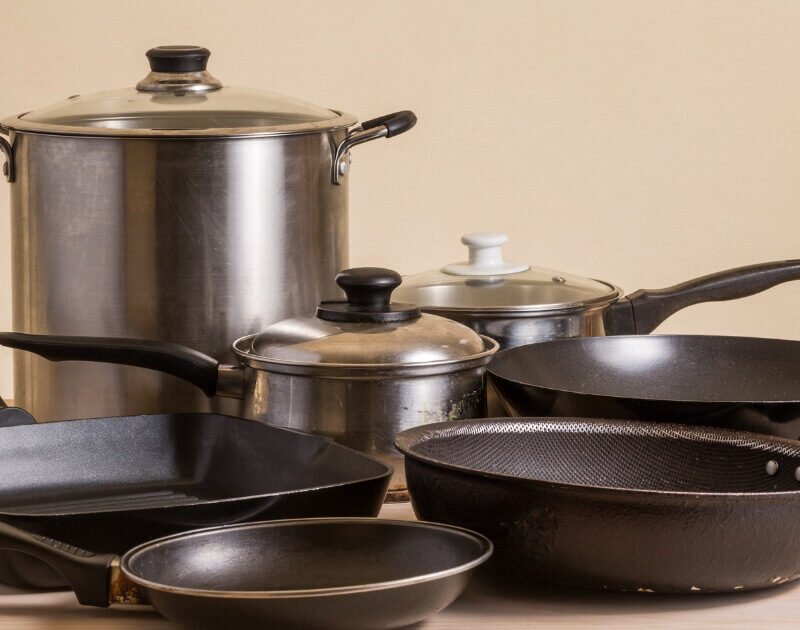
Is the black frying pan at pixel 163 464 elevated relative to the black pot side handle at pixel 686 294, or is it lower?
lower

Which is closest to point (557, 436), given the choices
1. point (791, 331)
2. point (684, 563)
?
point (684, 563)

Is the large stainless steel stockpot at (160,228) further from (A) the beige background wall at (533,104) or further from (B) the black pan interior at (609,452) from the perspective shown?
(A) the beige background wall at (533,104)

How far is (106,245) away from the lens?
3.38 feet

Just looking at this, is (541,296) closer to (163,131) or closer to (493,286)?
(493,286)

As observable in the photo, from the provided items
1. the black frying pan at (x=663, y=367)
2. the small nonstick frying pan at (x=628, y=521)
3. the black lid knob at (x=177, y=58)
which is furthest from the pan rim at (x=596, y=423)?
the black lid knob at (x=177, y=58)

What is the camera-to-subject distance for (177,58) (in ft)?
3.64

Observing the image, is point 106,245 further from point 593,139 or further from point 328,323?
point 593,139

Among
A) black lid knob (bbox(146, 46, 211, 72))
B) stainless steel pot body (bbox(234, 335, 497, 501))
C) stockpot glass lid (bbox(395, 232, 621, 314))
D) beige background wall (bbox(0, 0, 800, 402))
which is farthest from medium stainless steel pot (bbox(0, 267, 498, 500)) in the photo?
beige background wall (bbox(0, 0, 800, 402))

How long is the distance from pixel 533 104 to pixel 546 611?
1.40 m

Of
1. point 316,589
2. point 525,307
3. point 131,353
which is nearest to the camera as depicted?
point 316,589

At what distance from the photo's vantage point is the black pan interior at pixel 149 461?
0.87m

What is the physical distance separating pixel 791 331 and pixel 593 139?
0.48m

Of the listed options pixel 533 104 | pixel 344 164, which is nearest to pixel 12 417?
pixel 344 164

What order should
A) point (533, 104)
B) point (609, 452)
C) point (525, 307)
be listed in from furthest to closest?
point (533, 104) → point (525, 307) → point (609, 452)
